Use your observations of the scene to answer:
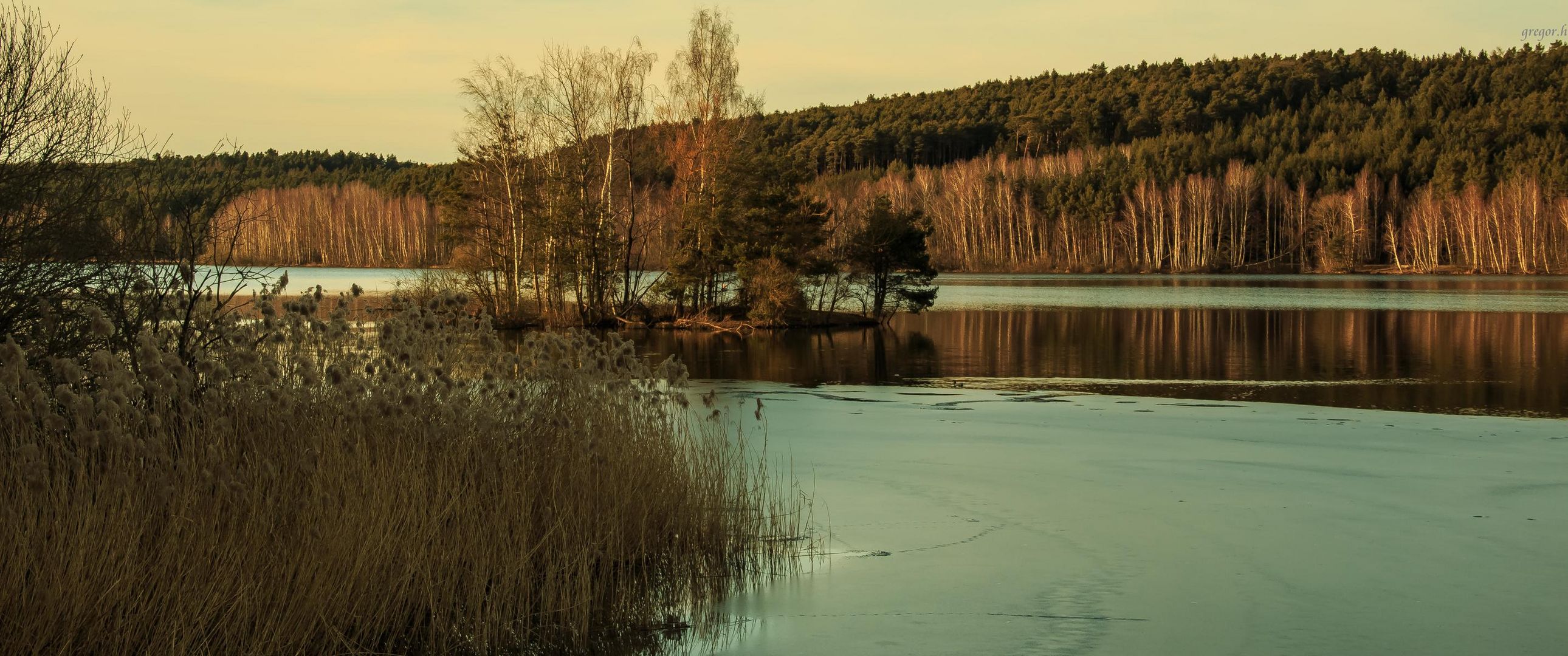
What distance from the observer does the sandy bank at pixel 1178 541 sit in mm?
7559

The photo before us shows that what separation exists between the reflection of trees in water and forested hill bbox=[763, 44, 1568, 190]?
247 feet

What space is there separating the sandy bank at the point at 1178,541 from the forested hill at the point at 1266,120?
102m

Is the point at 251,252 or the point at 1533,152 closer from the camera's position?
the point at 1533,152

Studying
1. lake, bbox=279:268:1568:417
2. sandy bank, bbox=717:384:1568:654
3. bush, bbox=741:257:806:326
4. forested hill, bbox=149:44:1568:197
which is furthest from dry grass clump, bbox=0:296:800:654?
forested hill, bbox=149:44:1568:197

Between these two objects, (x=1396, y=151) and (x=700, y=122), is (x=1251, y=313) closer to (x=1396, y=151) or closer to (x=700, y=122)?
(x=700, y=122)

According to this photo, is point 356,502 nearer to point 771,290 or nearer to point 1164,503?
point 1164,503

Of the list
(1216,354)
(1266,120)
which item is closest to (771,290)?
(1216,354)

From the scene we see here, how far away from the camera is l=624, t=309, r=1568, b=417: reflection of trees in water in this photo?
22.6 metres

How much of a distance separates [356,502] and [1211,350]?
93.4 ft

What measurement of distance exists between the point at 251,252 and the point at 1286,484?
138040 mm

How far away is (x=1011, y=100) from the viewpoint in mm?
182625

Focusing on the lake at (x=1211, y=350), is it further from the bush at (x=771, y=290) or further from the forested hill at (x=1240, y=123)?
the forested hill at (x=1240, y=123)

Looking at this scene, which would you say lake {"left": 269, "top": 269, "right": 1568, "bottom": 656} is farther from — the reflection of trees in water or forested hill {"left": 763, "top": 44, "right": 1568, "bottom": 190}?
forested hill {"left": 763, "top": 44, "right": 1568, "bottom": 190}

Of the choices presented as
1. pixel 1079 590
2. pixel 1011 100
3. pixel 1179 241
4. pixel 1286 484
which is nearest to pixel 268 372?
pixel 1079 590
